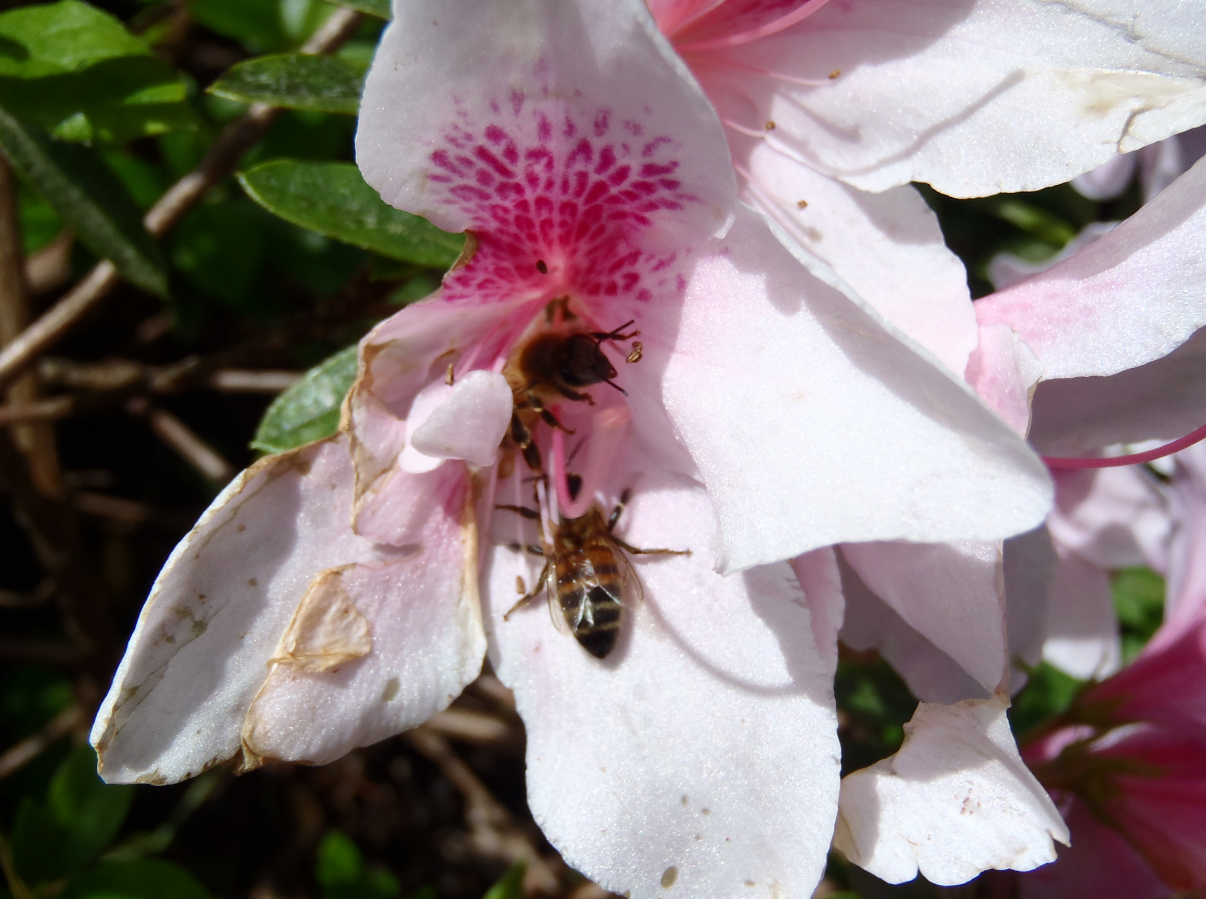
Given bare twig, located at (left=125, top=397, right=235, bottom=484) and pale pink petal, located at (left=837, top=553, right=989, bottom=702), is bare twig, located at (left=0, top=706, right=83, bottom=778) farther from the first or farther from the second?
pale pink petal, located at (left=837, top=553, right=989, bottom=702)

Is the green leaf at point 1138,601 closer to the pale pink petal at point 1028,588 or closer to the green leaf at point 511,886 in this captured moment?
the pale pink petal at point 1028,588

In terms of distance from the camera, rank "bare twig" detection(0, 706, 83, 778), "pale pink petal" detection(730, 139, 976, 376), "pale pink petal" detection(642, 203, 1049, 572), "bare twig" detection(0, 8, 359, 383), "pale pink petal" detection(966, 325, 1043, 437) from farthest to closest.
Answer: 1. "bare twig" detection(0, 706, 83, 778)
2. "bare twig" detection(0, 8, 359, 383)
3. "pale pink petal" detection(730, 139, 976, 376)
4. "pale pink petal" detection(966, 325, 1043, 437)
5. "pale pink petal" detection(642, 203, 1049, 572)

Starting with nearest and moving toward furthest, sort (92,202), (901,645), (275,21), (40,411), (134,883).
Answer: (901,645), (92,202), (134,883), (40,411), (275,21)

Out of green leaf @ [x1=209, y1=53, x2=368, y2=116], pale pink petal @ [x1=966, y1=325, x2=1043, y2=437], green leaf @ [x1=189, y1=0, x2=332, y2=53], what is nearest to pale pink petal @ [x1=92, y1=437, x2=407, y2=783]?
green leaf @ [x1=209, y1=53, x2=368, y2=116]

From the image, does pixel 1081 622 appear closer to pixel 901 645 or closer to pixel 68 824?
pixel 901 645

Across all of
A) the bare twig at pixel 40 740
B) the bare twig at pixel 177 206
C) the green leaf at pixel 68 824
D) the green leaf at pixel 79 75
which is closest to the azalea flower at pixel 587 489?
the green leaf at pixel 79 75

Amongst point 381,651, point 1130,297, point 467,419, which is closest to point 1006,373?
point 1130,297
